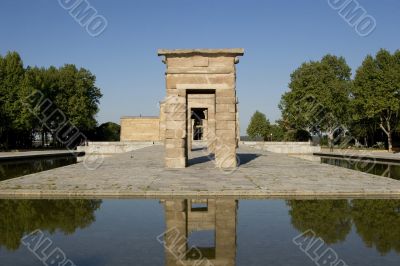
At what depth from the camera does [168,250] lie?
18.4 ft

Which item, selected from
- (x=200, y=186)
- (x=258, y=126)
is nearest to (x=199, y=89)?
(x=200, y=186)

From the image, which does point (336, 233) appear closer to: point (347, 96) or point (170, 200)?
point (170, 200)

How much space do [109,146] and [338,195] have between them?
41143mm

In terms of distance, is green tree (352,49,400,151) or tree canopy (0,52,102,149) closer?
tree canopy (0,52,102,149)

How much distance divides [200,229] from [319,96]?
179ft

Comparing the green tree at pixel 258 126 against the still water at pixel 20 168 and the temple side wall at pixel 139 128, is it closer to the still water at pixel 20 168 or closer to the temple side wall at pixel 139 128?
the temple side wall at pixel 139 128

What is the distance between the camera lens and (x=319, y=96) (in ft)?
190

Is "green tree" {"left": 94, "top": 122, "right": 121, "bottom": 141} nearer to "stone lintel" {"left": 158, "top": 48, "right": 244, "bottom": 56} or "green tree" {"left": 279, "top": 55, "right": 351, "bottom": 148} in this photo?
"green tree" {"left": 279, "top": 55, "right": 351, "bottom": 148}

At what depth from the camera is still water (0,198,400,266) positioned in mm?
5324

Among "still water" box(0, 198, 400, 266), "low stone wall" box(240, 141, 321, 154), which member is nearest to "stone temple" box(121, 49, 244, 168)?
"still water" box(0, 198, 400, 266)

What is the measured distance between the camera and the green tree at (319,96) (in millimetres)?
57406

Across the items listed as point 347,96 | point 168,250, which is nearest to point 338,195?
point 168,250

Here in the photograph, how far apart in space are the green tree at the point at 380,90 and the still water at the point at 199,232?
4118 cm

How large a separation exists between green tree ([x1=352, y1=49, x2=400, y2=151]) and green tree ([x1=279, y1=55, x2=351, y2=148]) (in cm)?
388
